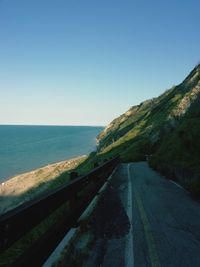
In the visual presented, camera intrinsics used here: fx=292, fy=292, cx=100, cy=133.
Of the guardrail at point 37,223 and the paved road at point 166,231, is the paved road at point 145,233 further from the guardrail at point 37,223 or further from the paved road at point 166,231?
the guardrail at point 37,223

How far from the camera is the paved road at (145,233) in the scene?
4922 millimetres

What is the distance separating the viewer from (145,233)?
6.36 m

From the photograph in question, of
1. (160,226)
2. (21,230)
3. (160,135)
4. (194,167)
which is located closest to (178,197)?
(194,167)

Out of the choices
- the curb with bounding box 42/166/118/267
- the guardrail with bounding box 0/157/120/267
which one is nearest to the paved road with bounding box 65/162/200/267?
the curb with bounding box 42/166/118/267

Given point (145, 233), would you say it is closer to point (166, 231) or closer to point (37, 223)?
point (166, 231)

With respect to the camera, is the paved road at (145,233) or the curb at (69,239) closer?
the curb at (69,239)

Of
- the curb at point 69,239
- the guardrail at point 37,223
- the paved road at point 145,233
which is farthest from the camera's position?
the paved road at point 145,233

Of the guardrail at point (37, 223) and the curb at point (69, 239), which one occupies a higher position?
the guardrail at point (37, 223)

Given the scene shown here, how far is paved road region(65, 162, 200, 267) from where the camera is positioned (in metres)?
4.92

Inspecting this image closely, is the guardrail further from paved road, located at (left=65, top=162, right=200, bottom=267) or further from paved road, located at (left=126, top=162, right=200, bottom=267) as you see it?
paved road, located at (left=126, top=162, right=200, bottom=267)

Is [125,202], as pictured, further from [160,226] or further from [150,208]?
[160,226]

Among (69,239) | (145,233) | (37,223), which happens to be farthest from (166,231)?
(37,223)

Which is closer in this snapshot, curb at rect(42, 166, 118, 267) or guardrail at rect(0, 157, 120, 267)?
guardrail at rect(0, 157, 120, 267)

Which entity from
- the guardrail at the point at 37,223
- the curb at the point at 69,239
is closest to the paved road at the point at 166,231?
the curb at the point at 69,239
